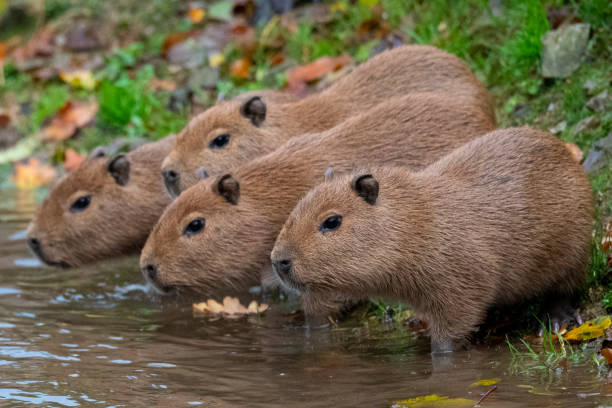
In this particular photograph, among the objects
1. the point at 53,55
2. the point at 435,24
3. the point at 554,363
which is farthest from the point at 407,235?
the point at 53,55

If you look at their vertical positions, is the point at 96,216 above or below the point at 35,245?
above

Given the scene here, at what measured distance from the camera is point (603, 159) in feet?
19.2

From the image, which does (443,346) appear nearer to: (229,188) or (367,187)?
(367,187)

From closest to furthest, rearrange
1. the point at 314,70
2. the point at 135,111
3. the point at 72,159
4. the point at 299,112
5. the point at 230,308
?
the point at 230,308 < the point at 299,112 < the point at 314,70 < the point at 72,159 < the point at 135,111

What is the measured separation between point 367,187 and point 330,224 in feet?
0.85

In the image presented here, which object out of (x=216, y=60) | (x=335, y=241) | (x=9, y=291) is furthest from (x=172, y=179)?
(x=216, y=60)

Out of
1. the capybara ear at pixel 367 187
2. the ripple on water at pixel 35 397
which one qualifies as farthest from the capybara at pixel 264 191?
the ripple on water at pixel 35 397

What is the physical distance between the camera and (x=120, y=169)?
254 inches

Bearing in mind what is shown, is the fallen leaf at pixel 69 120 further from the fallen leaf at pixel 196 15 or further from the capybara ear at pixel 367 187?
the capybara ear at pixel 367 187

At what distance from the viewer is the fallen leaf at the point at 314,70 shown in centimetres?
898

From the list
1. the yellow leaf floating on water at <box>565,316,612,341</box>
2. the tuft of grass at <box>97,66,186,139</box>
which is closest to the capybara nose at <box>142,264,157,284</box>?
the yellow leaf floating on water at <box>565,316,612,341</box>

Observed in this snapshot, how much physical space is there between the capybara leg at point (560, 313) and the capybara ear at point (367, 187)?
111 centimetres

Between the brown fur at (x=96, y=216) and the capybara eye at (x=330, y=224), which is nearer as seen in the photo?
the capybara eye at (x=330, y=224)

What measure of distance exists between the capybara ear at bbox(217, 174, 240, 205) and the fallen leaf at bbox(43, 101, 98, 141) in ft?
18.8
